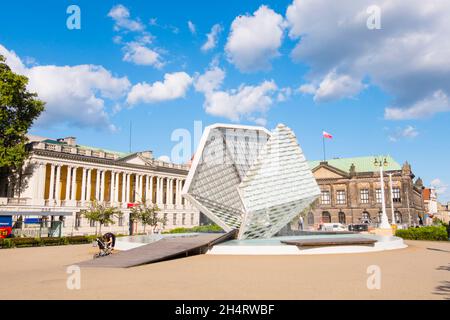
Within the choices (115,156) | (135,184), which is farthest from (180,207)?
(115,156)

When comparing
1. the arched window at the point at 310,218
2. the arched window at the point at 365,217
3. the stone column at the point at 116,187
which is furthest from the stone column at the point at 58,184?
the arched window at the point at 365,217

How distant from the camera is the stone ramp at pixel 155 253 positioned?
19.7 m

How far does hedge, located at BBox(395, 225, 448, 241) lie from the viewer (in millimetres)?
41469

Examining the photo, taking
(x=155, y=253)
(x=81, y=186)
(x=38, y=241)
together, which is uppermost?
(x=81, y=186)

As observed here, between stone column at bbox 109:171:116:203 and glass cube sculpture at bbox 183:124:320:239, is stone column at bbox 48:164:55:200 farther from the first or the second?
glass cube sculpture at bbox 183:124:320:239

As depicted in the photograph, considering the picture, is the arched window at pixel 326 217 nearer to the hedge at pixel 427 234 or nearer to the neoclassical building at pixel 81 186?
the neoclassical building at pixel 81 186

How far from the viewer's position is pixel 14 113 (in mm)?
53344

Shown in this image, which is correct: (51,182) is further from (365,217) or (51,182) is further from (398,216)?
(398,216)

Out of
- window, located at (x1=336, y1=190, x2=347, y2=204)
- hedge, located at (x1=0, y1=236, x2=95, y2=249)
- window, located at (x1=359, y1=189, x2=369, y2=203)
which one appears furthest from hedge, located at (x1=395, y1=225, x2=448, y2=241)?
window, located at (x1=336, y1=190, x2=347, y2=204)

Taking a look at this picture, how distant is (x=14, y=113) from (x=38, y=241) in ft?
78.3

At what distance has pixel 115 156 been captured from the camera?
76625 millimetres

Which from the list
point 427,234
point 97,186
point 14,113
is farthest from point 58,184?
point 427,234
